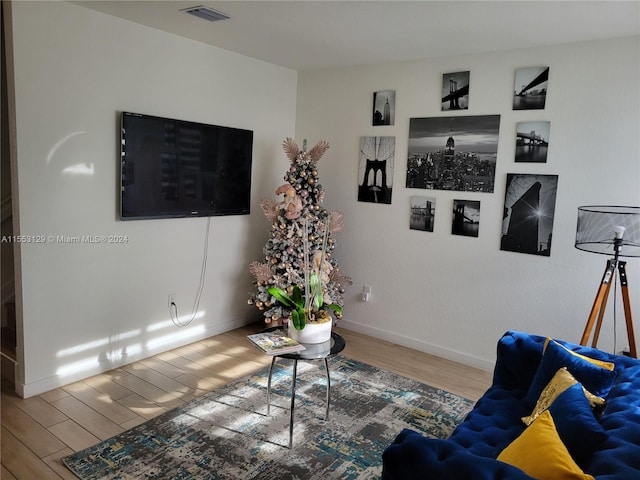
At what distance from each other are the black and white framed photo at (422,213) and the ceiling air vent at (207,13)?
2.15m

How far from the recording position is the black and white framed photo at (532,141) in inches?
141

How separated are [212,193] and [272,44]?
4.41 ft

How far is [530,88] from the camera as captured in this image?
362cm

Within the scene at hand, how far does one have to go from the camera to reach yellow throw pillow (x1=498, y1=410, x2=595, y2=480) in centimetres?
134

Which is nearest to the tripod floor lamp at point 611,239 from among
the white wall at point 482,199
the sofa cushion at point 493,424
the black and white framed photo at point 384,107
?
the white wall at point 482,199

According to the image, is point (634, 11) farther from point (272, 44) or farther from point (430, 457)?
point (430, 457)

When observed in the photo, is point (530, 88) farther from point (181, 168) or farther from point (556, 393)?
point (181, 168)

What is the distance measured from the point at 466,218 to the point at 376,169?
979mm

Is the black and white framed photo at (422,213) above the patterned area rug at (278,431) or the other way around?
above

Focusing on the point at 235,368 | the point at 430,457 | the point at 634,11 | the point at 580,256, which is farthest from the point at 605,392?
the point at 235,368

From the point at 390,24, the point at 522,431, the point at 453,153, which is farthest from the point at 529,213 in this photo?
the point at 522,431

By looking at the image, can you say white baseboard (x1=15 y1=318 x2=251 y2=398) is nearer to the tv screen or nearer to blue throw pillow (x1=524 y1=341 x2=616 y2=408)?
the tv screen

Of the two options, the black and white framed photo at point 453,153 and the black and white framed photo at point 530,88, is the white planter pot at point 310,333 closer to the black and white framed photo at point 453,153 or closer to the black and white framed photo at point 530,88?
the black and white framed photo at point 453,153

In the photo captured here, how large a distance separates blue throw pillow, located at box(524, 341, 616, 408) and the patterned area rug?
854mm
